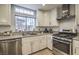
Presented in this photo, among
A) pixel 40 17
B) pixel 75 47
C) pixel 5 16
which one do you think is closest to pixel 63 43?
pixel 75 47

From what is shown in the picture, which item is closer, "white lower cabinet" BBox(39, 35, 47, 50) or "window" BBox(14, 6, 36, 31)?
"window" BBox(14, 6, 36, 31)

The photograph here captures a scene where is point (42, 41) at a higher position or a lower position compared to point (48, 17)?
lower

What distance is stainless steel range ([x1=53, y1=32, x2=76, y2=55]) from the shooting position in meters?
1.42

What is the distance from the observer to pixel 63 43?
4.91 feet

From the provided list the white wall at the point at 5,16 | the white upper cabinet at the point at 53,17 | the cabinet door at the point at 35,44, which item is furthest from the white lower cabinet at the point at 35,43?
the white wall at the point at 5,16

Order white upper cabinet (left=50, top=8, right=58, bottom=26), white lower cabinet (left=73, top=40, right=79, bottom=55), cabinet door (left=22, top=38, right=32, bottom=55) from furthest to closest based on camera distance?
cabinet door (left=22, top=38, right=32, bottom=55) < white upper cabinet (left=50, top=8, right=58, bottom=26) < white lower cabinet (left=73, top=40, right=79, bottom=55)

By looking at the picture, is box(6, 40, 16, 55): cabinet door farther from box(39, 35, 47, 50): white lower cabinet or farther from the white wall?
box(39, 35, 47, 50): white lower cabinet

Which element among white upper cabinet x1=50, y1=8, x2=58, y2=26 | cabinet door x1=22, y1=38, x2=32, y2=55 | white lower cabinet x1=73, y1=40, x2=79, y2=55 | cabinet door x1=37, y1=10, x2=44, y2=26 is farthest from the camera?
cabinet door x1=22, y1=38, x2=32, y2=55

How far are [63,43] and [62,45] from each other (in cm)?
5

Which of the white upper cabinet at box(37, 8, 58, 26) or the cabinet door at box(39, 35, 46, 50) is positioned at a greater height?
the white upper cabinet at box(37, 8, 58, 26)

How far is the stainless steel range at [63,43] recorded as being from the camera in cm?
142

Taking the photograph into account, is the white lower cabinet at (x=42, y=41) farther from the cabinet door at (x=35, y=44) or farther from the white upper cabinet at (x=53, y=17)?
the white upper cabinet at (x=53, y=17)

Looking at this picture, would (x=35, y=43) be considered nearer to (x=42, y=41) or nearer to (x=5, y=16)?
(x=42, y=41)

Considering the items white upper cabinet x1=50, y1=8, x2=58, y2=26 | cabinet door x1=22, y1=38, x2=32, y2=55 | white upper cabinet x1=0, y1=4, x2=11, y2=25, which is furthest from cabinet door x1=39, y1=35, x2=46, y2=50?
white upper cabinet x1=0, y1=4, x2=11, y2=25
